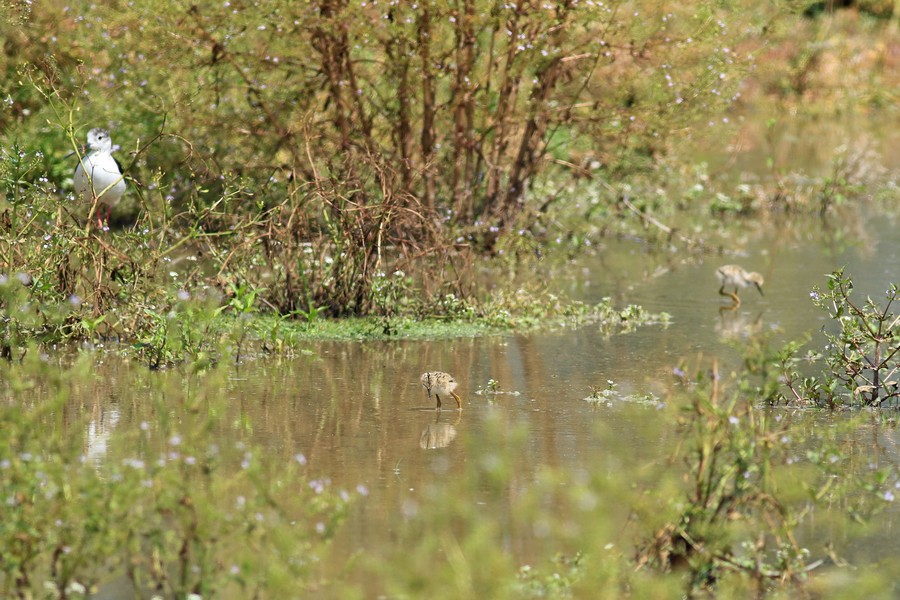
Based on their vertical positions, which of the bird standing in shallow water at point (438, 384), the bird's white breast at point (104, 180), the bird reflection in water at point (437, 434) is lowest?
the bird reflection in water at point (437, 434)

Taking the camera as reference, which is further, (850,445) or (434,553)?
(850,445)

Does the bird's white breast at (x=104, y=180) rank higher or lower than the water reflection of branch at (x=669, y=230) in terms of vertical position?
higher

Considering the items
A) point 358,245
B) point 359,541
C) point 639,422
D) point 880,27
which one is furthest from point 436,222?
point 880,27

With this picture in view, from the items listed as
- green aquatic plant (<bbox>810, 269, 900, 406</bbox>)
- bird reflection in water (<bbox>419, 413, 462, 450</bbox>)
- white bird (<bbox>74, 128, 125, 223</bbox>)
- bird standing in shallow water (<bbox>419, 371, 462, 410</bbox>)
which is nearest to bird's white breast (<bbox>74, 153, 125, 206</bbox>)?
white bird (<bbox>74, 128, 125, 223</bbox>)

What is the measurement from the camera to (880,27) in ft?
111

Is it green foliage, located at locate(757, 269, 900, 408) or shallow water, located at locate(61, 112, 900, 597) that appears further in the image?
green foliage, located at locate(757, 269, 900, 408)

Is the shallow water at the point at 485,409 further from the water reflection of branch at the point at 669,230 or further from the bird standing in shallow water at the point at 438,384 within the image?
the water reflection of branch at the point at 669,230

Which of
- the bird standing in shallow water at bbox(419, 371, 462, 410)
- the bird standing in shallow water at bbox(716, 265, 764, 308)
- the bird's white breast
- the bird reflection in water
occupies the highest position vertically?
the bird's white breast

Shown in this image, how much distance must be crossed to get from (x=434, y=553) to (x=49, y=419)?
8.74ft

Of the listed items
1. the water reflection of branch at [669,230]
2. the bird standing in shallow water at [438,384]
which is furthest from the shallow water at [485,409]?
the water reflection of branch at [669,230]

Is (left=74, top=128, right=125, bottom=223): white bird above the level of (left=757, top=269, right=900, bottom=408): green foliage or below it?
above

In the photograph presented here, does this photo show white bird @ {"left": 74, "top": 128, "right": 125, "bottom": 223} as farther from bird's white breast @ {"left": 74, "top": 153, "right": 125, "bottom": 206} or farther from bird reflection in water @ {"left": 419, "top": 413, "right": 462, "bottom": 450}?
bird reflection in water @ {"left": 419, "top": 413, "right": 462, "bottom": 450}

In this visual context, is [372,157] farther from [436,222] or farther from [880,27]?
[880,27]

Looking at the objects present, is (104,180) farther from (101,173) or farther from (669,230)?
(669,230)
